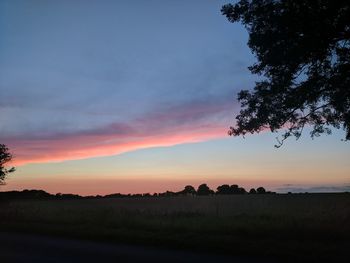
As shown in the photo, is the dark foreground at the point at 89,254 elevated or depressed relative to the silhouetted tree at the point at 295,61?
depressed

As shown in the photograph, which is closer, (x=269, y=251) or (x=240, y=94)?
(x=269, y=251)

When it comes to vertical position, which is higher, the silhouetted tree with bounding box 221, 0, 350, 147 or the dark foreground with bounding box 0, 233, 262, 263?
the silhouetted tree with bounding box 221, 0, 350, 147

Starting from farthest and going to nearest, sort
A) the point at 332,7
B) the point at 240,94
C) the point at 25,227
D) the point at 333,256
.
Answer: the point at 25,227 → the point at 240,94 → the point at 332,7 → the point at 333,256

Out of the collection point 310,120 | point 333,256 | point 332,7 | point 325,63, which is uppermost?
point 332,7

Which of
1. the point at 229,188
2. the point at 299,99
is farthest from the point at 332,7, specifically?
the point at 229,188

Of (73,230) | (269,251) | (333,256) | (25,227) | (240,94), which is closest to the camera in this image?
(333,256)

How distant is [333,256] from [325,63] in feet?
26.6

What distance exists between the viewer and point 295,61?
18.5m

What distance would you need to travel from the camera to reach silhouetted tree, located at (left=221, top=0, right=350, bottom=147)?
17.3 m

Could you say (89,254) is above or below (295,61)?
below

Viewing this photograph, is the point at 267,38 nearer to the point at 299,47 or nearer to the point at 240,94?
the point at 299,47

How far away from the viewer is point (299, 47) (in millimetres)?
17812

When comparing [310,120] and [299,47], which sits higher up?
[299,47]

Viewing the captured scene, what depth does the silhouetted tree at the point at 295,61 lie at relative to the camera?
17.3 m
